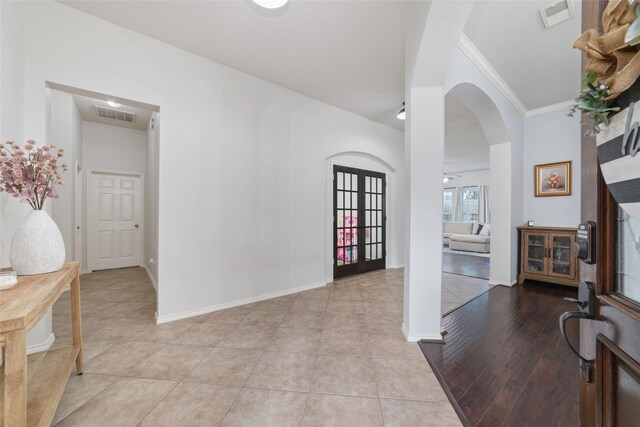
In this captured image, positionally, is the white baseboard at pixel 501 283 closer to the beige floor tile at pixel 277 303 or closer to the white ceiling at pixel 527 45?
the white ceiling at pixel 527 45

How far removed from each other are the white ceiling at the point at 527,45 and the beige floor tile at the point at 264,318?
3537 millimetres

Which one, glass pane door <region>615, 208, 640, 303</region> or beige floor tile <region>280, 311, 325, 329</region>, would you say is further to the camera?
beige floor tile <region>280, 311, 325, 329</region>

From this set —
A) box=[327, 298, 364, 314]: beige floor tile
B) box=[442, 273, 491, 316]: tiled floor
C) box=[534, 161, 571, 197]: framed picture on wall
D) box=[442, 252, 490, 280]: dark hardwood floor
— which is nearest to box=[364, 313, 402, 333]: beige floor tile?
box=[327, 298, 364, 314]: beige floor tile

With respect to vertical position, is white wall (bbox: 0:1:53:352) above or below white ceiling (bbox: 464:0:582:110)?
below

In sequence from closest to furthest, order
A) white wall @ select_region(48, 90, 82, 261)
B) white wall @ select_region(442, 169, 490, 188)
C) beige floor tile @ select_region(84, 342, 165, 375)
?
beige floor tile @ select_region(84, 342, 165, 375) → white wall @ select_region(48, 90, 82, 261) → white wall @ select_region(442, 169, 490, 188)

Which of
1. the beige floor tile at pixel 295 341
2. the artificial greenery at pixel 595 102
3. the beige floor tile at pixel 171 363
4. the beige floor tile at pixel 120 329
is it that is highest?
the artificial greenery at pixel 595 102

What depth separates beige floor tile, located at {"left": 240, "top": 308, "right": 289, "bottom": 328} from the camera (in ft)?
8.61

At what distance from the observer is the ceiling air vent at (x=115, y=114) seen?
4.32 metres

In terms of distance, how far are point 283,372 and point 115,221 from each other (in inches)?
209

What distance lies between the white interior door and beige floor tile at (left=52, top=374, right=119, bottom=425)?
163 inches

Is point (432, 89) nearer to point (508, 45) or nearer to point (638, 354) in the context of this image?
point (508, 45)

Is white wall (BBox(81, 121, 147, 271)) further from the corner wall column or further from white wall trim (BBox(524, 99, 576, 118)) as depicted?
white wall trim (BBox(524, 99, 576, 118))

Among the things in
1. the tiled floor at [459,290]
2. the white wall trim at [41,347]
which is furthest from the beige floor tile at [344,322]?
the white wall trim at [41,347]

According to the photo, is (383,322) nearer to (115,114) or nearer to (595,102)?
(595,102)
